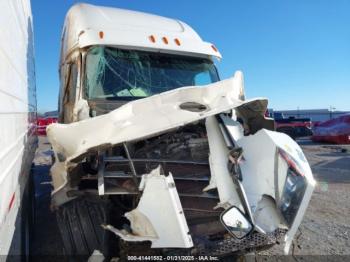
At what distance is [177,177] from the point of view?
3070 mm

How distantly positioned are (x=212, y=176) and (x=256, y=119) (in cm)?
110

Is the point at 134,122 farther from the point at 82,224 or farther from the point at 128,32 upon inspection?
the point at 128,32

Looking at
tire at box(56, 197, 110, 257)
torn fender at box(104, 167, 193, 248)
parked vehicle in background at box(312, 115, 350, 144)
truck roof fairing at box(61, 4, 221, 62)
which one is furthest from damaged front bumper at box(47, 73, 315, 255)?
parked vehicle in background at box(312, 115, 350, 144)

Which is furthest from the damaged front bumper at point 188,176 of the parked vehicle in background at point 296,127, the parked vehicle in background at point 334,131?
the parked vehicle in background at point 296,127

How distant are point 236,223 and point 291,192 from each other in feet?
1.77

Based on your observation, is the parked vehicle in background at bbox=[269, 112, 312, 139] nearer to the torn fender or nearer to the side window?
the side window

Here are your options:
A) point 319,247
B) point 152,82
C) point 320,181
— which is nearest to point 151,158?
point 152,82

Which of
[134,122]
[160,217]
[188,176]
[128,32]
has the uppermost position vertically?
[128,32]

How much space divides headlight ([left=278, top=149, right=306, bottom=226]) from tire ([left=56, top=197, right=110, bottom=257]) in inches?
62.2

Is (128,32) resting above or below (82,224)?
above

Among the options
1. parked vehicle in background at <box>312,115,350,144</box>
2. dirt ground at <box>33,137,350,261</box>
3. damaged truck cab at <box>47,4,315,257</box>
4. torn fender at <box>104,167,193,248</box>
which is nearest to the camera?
torn fender at <box>104,167,193,248</box>

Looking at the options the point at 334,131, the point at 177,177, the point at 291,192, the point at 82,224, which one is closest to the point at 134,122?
the point at 177,177

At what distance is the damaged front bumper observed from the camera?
2549 mm

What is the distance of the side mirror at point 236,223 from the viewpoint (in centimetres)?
255
